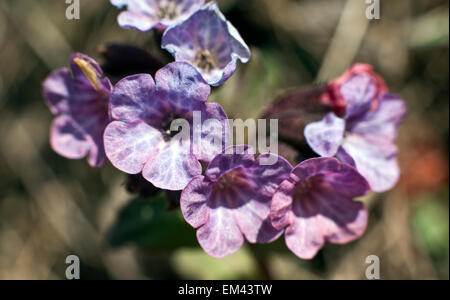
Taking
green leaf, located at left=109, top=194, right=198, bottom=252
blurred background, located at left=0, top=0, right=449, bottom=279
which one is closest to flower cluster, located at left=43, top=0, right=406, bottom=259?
green leaf, located at left=109, top=194, right=198, bottom=252

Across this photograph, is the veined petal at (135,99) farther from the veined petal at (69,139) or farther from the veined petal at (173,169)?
the veined petal at (69,139)

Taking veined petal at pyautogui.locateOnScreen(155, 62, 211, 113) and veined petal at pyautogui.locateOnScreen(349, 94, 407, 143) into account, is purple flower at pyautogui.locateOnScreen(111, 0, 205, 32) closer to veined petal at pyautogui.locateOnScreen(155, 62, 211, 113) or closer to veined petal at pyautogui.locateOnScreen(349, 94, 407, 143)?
veined petal at pyautogui.locateOnScreen(155, 62, 211, 113)

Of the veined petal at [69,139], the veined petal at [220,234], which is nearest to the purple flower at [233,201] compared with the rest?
the veined petal at [220,234]

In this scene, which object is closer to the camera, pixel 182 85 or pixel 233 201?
pixel 182 85

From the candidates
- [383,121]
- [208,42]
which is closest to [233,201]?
[208,42]

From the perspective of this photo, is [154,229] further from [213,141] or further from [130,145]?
[213,141]

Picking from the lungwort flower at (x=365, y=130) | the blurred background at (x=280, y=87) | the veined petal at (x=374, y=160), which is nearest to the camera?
the lungwort flower at (x=365, y=130)

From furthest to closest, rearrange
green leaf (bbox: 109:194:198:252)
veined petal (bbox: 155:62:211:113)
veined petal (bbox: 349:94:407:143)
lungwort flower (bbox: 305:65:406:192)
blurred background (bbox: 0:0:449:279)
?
blurred background (bbox: 0:0:449:279)
green leaf (bbox: 109:194:198:252)
veined petal (bbox: 349:94:407:143)
lungwort flower (bbox: 305:65:406:192)
veined petal (bbox: 155:62:211:113)
